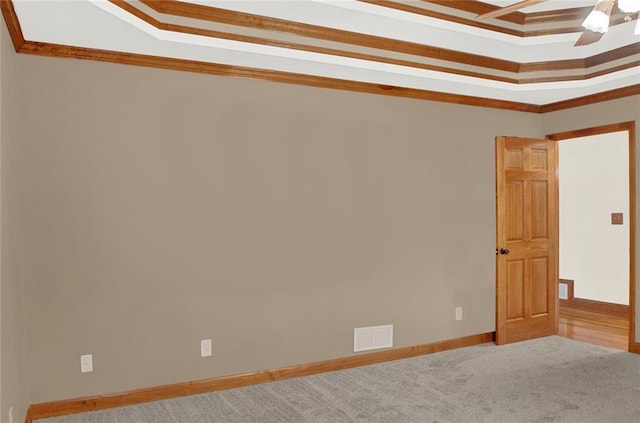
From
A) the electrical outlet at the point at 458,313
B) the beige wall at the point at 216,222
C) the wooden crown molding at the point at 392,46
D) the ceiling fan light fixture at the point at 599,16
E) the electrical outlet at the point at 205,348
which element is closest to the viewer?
the ceiling fan light fixture at the point at 599,16

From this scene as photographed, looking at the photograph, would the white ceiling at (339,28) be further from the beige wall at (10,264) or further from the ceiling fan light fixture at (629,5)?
the ceiling fan light fixture at (629,5)

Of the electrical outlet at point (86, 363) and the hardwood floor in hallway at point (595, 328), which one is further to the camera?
the hardwood floor in hallway at point (595, 328)

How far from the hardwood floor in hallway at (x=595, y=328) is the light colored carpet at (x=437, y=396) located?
487 millimetres

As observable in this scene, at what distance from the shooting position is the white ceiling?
284 cm

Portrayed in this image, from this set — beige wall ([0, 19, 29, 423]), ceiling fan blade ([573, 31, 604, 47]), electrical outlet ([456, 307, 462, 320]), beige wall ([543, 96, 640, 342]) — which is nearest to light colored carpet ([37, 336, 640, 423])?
electrical outlet ([456, 307, 462, 320])

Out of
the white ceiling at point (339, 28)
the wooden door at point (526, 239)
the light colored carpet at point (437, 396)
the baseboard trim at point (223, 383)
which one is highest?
the white ceiling at point (339, 28)

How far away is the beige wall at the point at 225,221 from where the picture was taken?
3.25m

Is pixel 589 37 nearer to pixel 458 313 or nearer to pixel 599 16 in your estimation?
pixel 599 16

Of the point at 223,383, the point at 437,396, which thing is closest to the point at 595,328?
the point at 437,396

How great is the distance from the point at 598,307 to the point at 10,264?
649 cm

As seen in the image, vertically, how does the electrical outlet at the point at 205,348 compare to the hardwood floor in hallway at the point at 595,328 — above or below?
above

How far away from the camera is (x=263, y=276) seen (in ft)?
12.8

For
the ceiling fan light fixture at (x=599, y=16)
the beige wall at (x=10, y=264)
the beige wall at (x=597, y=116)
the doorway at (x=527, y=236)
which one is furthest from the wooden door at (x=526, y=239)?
the beige wall at (x=10, y=264)

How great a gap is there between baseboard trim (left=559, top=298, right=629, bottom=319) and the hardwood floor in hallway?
89mm
